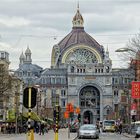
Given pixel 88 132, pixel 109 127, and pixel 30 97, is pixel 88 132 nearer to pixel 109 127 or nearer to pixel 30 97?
pixel 30 97

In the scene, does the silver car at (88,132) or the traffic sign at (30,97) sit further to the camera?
the silver car at (88,132)

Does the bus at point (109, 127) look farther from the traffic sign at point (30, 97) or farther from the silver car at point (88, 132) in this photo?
the traffic sign at point (30, 97)

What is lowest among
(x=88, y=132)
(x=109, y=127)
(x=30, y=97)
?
(x=88, y=132)

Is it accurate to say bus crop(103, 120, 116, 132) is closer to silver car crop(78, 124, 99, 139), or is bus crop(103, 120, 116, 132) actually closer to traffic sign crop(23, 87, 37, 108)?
silver car crop(78, 124, 99, 139)

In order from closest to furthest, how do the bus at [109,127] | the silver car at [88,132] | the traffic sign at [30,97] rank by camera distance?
the traffic sign at [30,97], the silver car at [88,132], the bus at [109,127]

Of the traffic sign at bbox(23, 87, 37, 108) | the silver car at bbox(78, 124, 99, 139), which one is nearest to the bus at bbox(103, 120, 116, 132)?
the silver car at bbox(78, 124, 99, 139)

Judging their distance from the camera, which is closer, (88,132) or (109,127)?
(88,132)

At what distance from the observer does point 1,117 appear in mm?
128750

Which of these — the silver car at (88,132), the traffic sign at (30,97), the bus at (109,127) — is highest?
the bus at (109,127)

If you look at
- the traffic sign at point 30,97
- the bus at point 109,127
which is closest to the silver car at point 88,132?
the traffic sign at point 30,97

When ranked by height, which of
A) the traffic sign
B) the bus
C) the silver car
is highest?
the bus

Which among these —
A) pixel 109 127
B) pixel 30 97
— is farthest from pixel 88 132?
pixel 109 127

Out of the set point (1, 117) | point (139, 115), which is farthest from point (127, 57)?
point (1, 117)

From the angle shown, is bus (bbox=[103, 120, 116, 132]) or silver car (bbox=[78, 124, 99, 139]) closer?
silver car (bbox=[78, 124, 99, 139])
